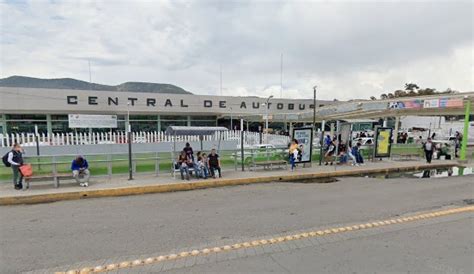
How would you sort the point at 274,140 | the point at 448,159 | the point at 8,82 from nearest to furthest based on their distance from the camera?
the point at 448,159, the point at 274,140, the point at 8,82

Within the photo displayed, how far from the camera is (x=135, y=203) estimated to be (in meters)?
7.36

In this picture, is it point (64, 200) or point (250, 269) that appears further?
point (64, 200)

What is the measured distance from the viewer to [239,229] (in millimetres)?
5207

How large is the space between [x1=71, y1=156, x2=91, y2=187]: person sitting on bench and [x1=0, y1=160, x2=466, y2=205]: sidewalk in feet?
0.68

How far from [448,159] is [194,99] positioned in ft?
76.0

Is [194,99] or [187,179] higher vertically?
[194,99]

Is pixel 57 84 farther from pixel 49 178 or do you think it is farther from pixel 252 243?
pixel 252 243

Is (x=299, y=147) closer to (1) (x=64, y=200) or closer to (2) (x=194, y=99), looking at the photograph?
(1) (x=64, y=200)

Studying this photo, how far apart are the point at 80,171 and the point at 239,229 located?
6.48 metres

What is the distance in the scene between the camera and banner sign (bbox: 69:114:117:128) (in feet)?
76.1

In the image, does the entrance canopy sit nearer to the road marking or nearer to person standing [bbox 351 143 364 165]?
the road marking

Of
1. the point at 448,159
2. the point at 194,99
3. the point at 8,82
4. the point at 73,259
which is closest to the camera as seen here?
the point at 73,259

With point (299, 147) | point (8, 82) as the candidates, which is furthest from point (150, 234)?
point (8, 82)

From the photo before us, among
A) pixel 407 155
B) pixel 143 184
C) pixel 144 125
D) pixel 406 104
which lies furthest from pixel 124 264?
pixel 144 125
